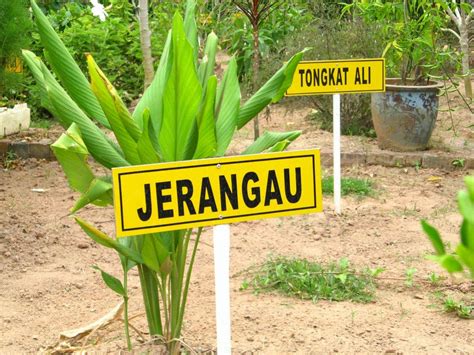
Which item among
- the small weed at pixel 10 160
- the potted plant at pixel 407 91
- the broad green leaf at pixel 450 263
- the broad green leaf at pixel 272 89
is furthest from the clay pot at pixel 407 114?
the broad green leaf at pixel 450 263

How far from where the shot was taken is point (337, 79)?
206 inches

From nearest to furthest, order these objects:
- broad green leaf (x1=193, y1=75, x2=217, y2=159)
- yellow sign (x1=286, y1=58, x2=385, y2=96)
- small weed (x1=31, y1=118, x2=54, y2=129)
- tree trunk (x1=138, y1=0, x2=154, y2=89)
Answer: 1. broad green leaf (x1=193, y1=75, x2=217, y2=159)
2. yellow sign (x1=286, y1=58, x2=385, y2=96)
3. tree trunk (x1=138, y1=0, x2=154, y2=89)
4. small weed (x1=31, y1=118, x2=54, y2=129)

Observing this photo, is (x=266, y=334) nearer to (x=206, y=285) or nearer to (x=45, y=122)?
(x=206, y=285)

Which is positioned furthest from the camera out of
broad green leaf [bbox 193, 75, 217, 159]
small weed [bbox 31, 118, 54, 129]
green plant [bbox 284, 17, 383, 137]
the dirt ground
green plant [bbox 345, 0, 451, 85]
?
small weed [bbox 31, 118, 54, 129]

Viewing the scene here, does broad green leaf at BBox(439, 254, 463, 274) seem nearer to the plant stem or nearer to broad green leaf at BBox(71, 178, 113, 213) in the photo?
broad green leaf at BBox(71, 178, 113, 213)

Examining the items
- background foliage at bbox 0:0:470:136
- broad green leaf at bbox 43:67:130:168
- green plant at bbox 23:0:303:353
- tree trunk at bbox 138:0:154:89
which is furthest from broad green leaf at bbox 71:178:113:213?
tree trunk at bbox 138:0:154:89

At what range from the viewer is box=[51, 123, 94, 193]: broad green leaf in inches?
97.7

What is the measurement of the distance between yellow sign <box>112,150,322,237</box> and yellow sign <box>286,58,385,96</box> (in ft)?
8.85

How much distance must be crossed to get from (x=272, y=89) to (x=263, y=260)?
1801mm

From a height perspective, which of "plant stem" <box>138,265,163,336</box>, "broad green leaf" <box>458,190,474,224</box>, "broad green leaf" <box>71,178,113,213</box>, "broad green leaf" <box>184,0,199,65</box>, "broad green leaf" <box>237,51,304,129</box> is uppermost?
→ "broad green leaf" <box>184,0,199,65</box>

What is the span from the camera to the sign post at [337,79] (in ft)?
16.8

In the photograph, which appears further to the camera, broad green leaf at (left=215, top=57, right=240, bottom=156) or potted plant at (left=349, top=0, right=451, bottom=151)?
potted plant at (left=349, top=0, right=451, bottom=151)

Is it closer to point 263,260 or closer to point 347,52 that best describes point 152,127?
point 263,260

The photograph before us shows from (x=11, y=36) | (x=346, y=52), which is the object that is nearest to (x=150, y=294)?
(x=11, y=36)
